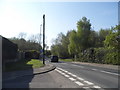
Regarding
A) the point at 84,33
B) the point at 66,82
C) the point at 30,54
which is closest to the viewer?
the point at 66,82

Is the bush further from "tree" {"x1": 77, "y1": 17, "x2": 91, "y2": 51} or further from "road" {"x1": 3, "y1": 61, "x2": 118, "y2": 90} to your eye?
"road" {"x1": 3, "y1": 61, "x2": 118, "y2": 90}

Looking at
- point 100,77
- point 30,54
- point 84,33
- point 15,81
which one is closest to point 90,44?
point 84,33

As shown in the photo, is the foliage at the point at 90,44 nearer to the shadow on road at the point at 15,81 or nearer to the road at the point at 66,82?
the road at the point at 66,82

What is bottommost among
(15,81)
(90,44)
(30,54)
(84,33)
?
(15,81)

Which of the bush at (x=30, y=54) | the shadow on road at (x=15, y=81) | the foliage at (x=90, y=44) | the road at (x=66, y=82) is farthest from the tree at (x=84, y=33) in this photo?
the shadow on road at (x=15, y=81)

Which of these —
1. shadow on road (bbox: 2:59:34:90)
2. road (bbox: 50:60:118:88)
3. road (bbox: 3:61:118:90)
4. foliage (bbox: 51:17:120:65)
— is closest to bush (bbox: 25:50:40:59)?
foliage (bbox: 51:17:120:65)

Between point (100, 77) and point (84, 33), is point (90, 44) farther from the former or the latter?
point (100, 77)

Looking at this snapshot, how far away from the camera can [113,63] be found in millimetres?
33125

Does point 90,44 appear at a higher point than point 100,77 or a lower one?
higher

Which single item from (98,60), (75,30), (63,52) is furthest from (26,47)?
(98,60)

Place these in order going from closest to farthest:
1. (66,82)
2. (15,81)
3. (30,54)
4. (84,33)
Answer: (66,82)
(15,81)
(84,33)
(30,54)

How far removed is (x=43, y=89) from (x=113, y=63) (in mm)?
24534

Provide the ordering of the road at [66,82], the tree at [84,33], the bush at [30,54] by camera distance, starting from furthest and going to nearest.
→ the bush at [30,54] < the tree at [84,33] < the road at [66,82]

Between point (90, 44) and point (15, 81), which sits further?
point (90, 44)
